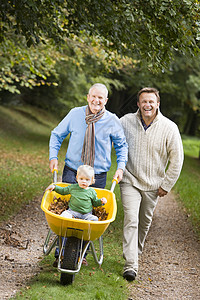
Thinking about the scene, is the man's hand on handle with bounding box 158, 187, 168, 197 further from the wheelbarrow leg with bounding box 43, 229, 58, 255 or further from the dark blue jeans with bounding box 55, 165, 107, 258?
the wheelbarrow leg with bounding box 43, 229, 58, 255

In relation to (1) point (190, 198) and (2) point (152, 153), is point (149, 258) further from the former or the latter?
(1) point (190, 198)

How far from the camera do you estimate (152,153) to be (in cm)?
511

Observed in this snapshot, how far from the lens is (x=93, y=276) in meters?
4.70

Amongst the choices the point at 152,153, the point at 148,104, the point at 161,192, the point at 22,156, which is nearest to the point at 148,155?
the point at 152,153

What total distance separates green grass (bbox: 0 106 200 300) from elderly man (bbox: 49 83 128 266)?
1.05 meters

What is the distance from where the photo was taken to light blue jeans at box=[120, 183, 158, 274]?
190 inches

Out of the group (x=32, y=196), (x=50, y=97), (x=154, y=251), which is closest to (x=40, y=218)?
(x=32, y=196)

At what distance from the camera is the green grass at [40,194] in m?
4.16

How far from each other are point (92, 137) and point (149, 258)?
2.43m

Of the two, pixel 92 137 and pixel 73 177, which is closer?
pixel 92 137

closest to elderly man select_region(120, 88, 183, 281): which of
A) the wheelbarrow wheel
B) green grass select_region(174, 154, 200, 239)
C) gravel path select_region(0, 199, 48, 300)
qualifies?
the wheelbarrow wheel

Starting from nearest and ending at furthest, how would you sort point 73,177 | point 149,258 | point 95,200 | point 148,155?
point 95,200, point 73,177, point 148,155, point 149,258

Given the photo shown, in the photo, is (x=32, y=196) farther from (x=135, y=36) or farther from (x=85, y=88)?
(x=85, y=88)

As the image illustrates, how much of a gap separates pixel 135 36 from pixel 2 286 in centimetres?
434
